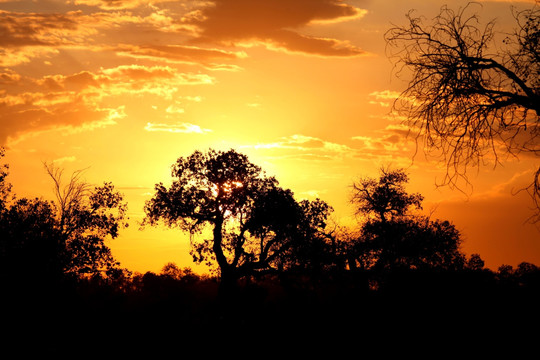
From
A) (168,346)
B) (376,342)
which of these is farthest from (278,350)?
(168,346)

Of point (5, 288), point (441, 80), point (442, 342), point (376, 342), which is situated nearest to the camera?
point (441, 80)

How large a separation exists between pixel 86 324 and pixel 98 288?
14.5 metres

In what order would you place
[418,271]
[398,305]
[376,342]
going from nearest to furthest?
[376,342] < [398,305] < [418,271]

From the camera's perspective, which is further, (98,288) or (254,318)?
(98,288)

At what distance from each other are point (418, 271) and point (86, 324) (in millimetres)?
21697

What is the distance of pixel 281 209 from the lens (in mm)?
42844

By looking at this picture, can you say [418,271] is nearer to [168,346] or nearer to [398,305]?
[398,305]

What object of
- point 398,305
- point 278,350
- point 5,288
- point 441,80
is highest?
point 441,80

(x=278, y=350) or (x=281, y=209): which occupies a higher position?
(x=281, y=209)

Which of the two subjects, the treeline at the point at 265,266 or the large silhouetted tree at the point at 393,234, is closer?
the treeline at the point at 265,266

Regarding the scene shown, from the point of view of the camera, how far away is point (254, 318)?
1246 inches

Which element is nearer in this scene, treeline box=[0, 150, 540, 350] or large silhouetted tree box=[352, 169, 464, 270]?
treeline box=[0, 150, 540, 350]

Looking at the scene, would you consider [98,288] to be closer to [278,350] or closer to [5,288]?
[5,288]

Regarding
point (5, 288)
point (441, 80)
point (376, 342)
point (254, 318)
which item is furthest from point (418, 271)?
point (5, 288)
